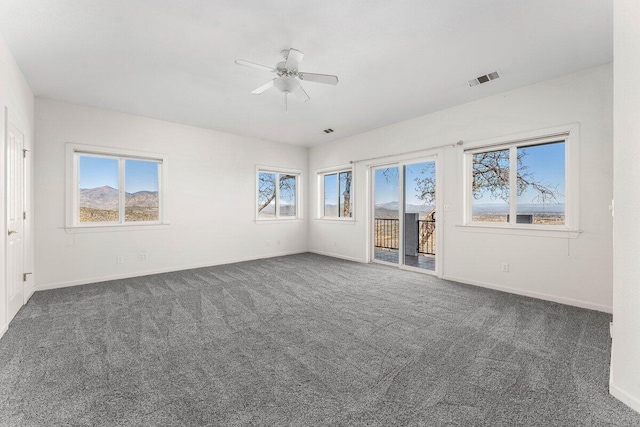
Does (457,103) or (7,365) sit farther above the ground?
(457,103)

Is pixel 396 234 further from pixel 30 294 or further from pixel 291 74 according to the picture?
pixel 30 294

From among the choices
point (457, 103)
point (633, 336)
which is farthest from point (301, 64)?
point (633, 336)

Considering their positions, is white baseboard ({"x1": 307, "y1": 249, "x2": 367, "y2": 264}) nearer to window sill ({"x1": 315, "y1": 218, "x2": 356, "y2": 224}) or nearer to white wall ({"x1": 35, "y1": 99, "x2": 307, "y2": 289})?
white wall ({"x1": 35, "y1": 99, "x2": 307, "y2": 289})

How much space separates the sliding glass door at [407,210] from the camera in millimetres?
5352

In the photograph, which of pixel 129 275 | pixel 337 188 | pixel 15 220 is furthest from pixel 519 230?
pixel 15 220

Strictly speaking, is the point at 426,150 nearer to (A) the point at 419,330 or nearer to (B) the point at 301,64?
(B) the point at 301,64

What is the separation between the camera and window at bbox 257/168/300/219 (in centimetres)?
675

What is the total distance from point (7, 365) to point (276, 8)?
3.45m

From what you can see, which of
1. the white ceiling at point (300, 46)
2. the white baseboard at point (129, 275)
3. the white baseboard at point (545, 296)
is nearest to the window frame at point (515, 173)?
the white ceiling at point (300, 46)

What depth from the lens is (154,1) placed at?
2213 millimetres

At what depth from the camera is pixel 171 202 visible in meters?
5.32

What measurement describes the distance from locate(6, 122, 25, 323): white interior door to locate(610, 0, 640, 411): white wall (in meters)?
5.17

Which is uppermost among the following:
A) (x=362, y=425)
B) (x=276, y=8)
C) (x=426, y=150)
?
(x=276, y=8)

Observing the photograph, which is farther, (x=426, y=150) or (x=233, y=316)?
(x=426, y=150)
